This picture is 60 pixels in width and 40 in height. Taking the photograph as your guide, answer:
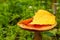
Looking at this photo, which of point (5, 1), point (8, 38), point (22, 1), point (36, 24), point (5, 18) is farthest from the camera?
point (5, 1)

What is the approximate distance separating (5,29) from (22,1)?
38 centimetres

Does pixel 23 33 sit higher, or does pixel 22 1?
pixel 22 1

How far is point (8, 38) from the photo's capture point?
1.61 meters

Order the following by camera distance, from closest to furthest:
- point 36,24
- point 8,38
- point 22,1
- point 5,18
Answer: point 36,24 → point 8,38 → point 5,18 → point 22,1

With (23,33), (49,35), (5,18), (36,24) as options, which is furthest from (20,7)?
(36,24)

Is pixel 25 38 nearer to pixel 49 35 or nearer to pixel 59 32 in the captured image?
pixel 49 35

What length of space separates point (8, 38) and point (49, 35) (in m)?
0.36

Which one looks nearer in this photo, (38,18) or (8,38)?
(38,18)

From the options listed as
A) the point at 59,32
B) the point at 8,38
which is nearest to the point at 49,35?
the point at 59,32

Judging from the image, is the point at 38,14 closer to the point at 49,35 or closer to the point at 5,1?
the point at 49,35

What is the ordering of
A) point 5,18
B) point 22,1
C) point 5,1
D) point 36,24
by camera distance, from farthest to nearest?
point 5,1, point 22,1, point 5,18, point 36,24

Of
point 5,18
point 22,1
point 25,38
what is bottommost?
point 25,38

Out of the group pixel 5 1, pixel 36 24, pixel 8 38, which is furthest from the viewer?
pixel 5 1

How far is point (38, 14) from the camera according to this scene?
4.70 ft
